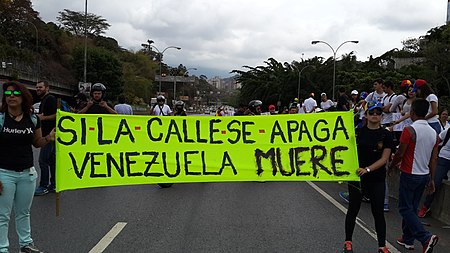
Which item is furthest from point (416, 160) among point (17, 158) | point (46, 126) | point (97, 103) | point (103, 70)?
point (103, 70)

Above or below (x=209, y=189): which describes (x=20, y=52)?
above

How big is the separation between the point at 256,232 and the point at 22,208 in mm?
2819

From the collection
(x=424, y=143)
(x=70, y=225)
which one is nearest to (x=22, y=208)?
(x=70, y=225)

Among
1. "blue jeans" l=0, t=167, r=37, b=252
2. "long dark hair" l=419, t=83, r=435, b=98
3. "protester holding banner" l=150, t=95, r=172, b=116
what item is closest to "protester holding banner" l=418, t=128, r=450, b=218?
"long dark hair" l=419, t=83, r=435, b=98

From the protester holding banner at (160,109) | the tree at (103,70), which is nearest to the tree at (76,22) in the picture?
the tree at (103,70)

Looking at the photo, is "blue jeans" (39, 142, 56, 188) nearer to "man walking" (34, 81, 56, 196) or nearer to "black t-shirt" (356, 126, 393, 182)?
"man walking" (34, 81, 56, 196)

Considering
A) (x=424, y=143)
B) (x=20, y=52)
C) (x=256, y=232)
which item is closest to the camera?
(x=424, y=143)

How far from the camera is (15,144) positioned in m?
4.49

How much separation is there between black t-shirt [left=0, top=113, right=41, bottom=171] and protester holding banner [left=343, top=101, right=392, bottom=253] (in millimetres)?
3409

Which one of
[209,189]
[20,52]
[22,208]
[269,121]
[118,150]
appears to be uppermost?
[20,52]

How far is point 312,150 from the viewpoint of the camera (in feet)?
18.8

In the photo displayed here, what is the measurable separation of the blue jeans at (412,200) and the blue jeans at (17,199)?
399 cm

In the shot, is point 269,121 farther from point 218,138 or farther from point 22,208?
point 22,208

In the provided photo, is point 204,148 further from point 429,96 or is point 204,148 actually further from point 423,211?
point 423,211
